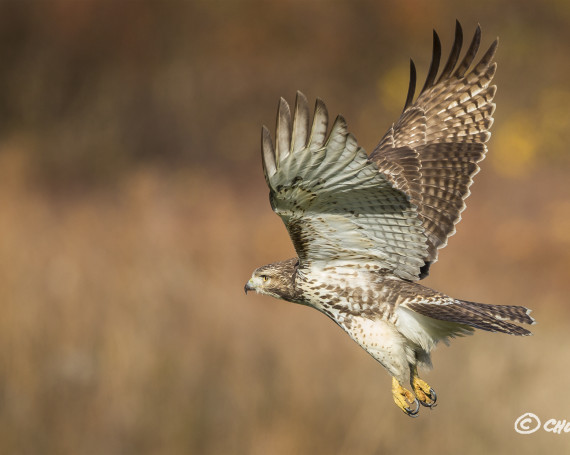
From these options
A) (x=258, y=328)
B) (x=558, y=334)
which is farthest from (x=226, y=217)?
(x=558, y=334)

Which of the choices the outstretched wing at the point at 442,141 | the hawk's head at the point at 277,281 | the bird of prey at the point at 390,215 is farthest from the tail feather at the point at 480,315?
the hawk's head at the point at 277,281

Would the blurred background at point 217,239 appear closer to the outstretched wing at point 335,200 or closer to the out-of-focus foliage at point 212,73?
the out-of-focus foliage at point 212,73

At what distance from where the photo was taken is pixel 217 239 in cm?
1354

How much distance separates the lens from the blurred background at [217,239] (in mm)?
9633

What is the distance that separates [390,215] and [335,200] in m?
0.38

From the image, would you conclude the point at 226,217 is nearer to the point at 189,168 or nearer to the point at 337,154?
the point at 189,168

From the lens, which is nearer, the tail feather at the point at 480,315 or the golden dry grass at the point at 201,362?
the tail feather at the point at 480,315

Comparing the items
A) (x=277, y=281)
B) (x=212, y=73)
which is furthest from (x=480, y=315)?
(x=212, y=73)

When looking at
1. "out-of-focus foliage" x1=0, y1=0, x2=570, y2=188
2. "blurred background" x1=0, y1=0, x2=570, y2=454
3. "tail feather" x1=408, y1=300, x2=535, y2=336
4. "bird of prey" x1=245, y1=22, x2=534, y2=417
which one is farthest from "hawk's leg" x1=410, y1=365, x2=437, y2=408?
"out-of-focus foliage" x1=0, y1=0, x2=570, y2=188

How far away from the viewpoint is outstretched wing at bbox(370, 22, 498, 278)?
20.2 ft

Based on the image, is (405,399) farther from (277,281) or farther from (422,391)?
(277,281)

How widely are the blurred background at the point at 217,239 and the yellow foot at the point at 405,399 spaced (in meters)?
3.58

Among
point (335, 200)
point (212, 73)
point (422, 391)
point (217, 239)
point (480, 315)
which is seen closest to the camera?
point (335, 200)

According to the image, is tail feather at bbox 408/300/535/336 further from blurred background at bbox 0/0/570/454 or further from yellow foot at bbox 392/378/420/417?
blurred background at bbox 0/0/570/454
